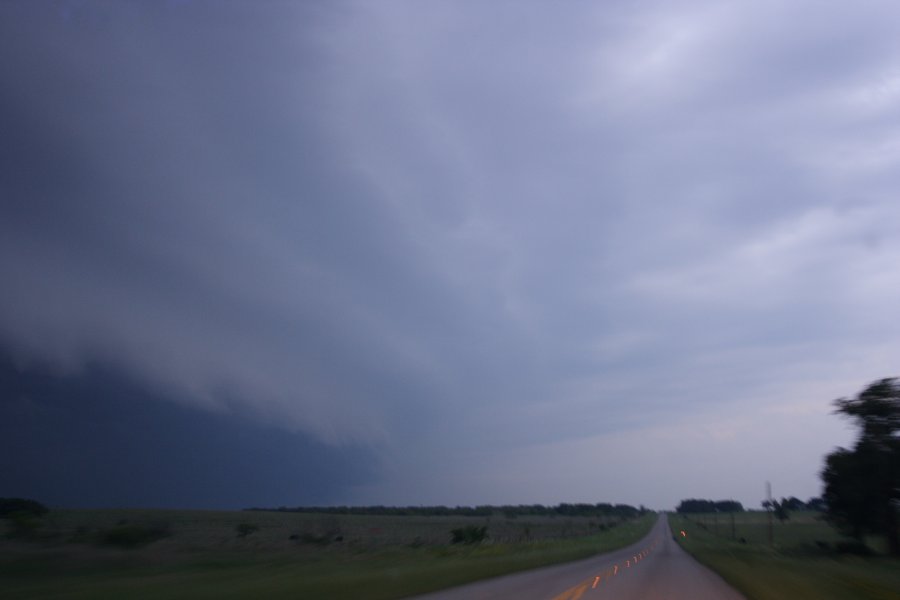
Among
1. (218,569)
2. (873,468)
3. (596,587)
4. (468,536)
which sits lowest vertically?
(596,587)

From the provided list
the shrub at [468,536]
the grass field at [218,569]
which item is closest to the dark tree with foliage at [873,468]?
the grass field at [218,569]

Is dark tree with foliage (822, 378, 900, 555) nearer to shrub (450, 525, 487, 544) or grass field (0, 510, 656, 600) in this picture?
grass field (0, 510, 656, 600)

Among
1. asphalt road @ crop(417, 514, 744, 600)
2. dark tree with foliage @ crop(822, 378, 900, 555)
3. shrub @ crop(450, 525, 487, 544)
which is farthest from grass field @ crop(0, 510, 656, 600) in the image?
dark tree with foliage @ crop(822, 378, 900, 555)

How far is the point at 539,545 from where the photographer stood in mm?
62594

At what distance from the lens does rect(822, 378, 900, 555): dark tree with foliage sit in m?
52.2

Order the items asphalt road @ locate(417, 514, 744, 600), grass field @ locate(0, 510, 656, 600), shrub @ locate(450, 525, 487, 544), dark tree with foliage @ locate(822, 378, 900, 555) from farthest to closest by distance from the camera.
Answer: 1. shrub @ locate(450, 525, 487, 544)
2. dark tree with foliage @ locate(822, 378, 900, 555)
3. asphalt road @ locate(417, 514, 744, 600)
4. grass field @ locate(0, 510, 656, 600)

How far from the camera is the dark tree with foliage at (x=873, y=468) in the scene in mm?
52188

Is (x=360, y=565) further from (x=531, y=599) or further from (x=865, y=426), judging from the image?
(x=865, y=426)

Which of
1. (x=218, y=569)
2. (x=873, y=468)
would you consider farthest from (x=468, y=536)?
(x=218, y=569)

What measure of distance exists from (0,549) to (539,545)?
40.9 meters

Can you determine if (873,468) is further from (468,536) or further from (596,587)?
(596,587)

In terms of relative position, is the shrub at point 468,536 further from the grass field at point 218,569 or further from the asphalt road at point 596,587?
the asphalt road at point 596,587

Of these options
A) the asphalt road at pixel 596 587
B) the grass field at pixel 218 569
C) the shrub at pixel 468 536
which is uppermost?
the shrub at pixel 468 536

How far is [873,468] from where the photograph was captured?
52938 mm
